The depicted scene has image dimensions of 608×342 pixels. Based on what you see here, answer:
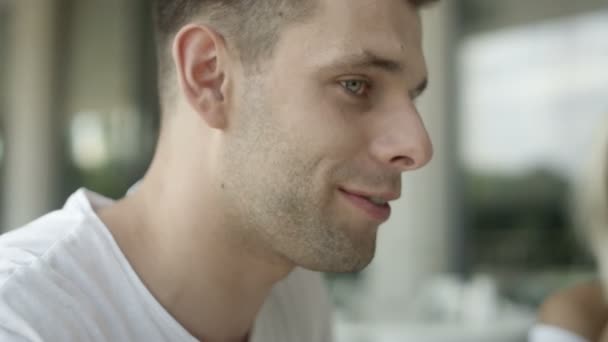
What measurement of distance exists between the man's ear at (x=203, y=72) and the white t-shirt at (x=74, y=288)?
0.24 m

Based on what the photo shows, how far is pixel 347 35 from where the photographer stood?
110cm

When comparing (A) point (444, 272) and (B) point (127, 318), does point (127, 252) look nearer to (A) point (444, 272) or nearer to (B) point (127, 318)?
(B) point (127, 318)

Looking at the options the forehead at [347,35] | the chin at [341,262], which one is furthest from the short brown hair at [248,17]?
the chin at [341,262]

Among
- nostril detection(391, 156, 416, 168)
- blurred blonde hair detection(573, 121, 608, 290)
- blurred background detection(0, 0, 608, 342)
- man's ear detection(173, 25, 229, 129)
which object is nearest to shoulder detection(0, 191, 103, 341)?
man's ear detection(173, 25, 229, 129)

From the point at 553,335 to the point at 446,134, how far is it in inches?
133

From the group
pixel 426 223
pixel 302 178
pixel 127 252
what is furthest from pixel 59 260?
pixel 426 223

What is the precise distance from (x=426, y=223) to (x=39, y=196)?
10.7ft

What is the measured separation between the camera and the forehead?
1098 mm

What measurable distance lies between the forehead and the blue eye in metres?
0.05

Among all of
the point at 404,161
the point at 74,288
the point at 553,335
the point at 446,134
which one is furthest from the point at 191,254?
the point at 446,134

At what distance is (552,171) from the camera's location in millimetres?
5336

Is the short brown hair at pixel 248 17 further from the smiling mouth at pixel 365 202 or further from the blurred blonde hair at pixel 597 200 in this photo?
the blurred blonde hair at pixel 597 200

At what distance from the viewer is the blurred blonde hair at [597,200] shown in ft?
6.35

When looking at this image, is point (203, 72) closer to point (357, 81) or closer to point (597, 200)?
point (357, 81)
